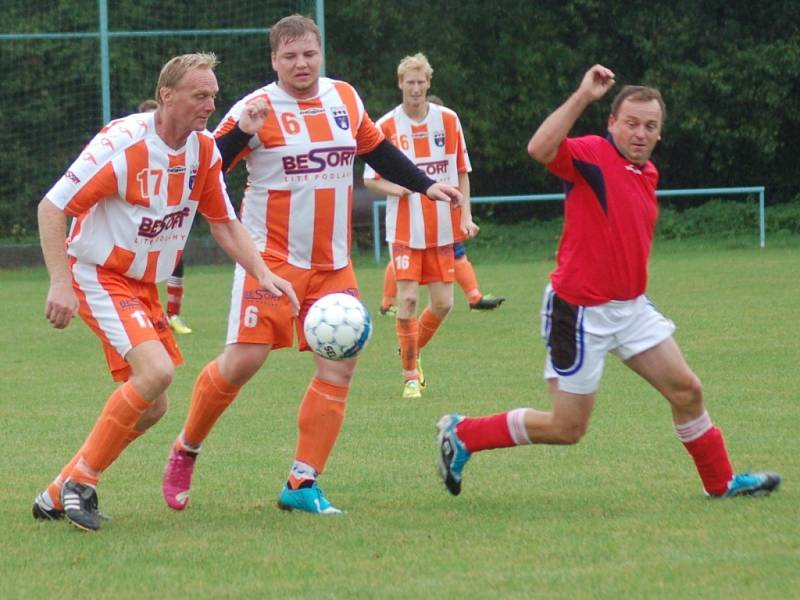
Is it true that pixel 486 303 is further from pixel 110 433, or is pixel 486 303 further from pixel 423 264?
pixel 110 433

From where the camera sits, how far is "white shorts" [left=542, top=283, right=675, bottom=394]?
222 inches

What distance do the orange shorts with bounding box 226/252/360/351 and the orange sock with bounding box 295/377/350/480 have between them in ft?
0.65

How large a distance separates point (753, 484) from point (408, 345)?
13.7 feet

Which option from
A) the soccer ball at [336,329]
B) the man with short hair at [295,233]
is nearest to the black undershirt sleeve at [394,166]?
the man with short hair at [295,233]

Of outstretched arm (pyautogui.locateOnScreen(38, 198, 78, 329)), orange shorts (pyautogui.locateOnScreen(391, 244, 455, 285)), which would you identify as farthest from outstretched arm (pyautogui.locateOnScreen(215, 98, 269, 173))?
orange shorts (pyautogui.locateOnScreen(391, 244, 455, 285))

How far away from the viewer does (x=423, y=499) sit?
20.0ft

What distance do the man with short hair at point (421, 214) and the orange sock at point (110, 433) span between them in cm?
415

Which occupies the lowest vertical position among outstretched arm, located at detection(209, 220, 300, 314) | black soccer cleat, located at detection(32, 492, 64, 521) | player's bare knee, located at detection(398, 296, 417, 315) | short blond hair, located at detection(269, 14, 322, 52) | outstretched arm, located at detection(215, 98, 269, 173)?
player's bare knee, located at detection(398, 296, 417, 315)

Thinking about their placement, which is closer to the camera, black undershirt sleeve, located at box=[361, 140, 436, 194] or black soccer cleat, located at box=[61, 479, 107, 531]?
black soccer cleat, located at box=[61, 479, 107, 531]

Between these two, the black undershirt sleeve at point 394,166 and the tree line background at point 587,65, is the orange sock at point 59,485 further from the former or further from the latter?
the tree line background at point 587,65

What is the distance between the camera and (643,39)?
29.5 metres

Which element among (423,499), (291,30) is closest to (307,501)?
(423,499)

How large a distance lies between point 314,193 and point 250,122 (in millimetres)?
425

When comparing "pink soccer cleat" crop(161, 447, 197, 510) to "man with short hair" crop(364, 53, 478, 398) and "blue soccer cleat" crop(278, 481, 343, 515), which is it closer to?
"blue soccer cleat" crop(278, 481, 343, 515)
